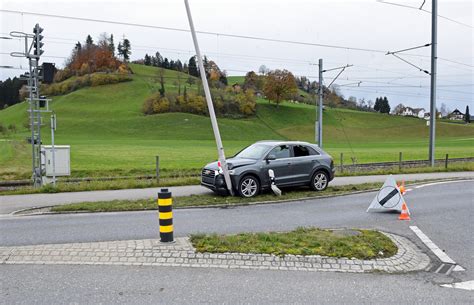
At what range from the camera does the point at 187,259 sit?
18.6 ft

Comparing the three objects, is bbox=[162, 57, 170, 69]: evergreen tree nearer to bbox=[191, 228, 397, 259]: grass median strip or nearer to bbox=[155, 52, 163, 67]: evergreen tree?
bbox=[155, 52, 163, 67]: evergreen tree

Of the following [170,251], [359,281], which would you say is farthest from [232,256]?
[359,281]

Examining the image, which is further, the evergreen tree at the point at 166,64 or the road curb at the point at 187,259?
the evergreen tree at the point at 166,64

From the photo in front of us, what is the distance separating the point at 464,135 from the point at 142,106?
7210cm

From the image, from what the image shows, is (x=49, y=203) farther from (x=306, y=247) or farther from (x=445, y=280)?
(x=445, y=280)

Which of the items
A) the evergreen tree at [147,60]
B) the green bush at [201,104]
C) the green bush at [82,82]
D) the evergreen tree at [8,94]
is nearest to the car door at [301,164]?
the green bush at [201,104]

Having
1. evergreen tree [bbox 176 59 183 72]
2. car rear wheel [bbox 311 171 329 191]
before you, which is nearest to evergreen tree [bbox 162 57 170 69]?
evergreen tree [bbox 176 59 183 72]

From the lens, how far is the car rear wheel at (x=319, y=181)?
515 inches

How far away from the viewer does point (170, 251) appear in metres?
5.90

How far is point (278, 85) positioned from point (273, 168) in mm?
93024

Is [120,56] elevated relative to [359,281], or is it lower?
elevated

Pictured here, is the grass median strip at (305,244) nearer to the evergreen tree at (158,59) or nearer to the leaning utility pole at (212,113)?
the leaning utility pole at (212,113)

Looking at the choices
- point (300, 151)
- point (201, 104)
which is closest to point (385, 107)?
point (201, 104)

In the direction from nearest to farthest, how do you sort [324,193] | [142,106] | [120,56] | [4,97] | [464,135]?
[324,193]
[464,135]
[142,106]
[4,97]
[120,56]
